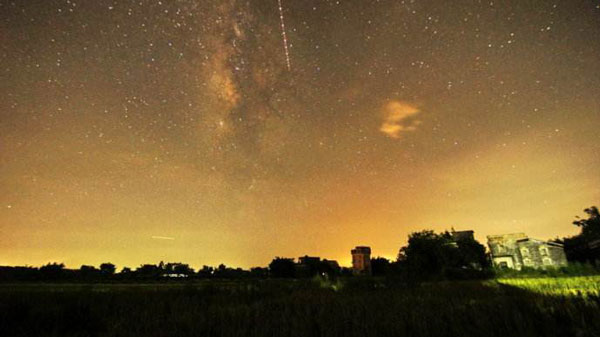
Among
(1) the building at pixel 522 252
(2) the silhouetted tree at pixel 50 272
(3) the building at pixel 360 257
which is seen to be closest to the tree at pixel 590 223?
(1) the building at pixel 522 252

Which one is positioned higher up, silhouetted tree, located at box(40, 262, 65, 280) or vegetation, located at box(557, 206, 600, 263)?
vegetation, located at box(557, 206, 600, 263)

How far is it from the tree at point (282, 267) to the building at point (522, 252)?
41.4m

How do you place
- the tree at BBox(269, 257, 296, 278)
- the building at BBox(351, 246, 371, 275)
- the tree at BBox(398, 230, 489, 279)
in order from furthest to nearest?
1. the building at BBox(351, 246, 371, 275)
2. the tree at BBox(269, 257, 296, 278)
3. the tree at BBox(398, 230, 489, 279)

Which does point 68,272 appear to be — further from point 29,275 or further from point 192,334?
point 192,334

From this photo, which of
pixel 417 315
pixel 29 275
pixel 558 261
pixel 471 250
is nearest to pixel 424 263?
pixel 471 250

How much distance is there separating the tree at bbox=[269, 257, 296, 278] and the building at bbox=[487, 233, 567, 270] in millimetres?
41407

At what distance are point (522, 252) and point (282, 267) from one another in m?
47.9

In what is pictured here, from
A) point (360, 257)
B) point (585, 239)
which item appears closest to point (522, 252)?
point (585, 239)

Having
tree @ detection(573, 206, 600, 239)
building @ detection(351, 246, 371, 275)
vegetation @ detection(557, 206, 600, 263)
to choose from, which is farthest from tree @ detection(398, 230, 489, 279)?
building @ detection(351, 246, 371, 275)

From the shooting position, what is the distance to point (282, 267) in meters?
68.6

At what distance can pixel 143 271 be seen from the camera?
7325 cm

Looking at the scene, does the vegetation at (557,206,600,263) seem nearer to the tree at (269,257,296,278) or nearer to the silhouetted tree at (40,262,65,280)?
the tree at (269,257,296,278)

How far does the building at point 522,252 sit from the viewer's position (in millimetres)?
45081

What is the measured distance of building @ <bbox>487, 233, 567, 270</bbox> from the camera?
45.1m
